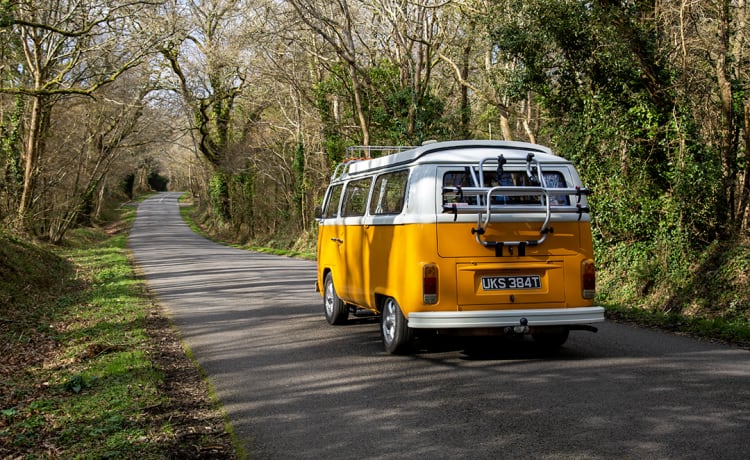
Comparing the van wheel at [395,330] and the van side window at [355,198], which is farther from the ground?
the van side window at [355,198]

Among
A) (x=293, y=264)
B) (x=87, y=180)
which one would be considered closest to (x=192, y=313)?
(x=293, y=264)

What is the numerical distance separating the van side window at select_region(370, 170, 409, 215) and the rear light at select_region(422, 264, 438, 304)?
2.85ft

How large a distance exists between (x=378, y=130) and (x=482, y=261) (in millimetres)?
21864

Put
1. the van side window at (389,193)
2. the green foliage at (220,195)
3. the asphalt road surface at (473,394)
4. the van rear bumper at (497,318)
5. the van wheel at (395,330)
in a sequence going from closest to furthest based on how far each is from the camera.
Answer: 1. the asphalt road surface at (473,394)
2. the van rear bumper at (497,318)
3. the van wheel at (395,330)
4. the van side window at (389,193)
5. the green foliage at (220,195)

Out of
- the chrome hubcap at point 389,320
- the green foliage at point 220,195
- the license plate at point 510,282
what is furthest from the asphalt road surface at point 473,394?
the green foliage at point 220,195

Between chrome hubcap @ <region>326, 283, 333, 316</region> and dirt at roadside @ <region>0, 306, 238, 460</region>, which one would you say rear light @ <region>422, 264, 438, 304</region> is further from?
chrome hubcap @ <region>326, 283, 333, 316</region>

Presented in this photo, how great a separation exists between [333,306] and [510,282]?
148 inches

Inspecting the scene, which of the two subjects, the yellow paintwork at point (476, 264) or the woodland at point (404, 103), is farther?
the woodland at point (404, 103)

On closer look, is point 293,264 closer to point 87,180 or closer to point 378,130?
point 378,130

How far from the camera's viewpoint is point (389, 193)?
872cm

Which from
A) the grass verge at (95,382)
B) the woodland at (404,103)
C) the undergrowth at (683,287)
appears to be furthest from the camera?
the woodland at (404,103)

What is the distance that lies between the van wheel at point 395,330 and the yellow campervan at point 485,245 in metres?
0.01

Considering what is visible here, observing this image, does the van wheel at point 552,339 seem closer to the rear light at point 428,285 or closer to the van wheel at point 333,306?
the rear light at point 428,285

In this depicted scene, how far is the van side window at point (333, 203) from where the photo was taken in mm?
11048
